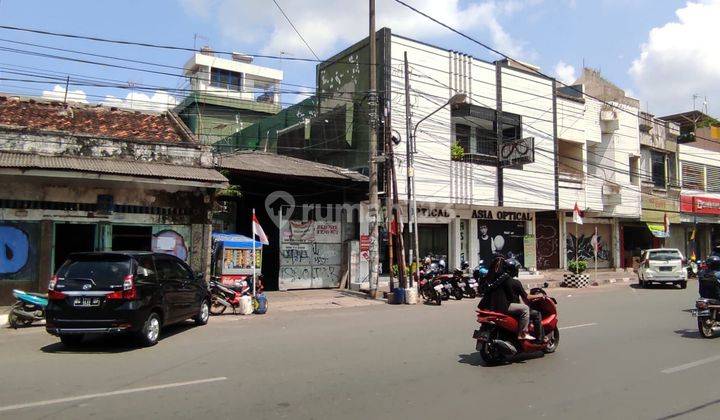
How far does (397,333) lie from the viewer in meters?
10.8

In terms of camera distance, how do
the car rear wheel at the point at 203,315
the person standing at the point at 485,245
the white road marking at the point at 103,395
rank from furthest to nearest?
the person standing at the point at 485,245, the car rear wheel at the point at 203,315, the white road marking at the point at 103,395

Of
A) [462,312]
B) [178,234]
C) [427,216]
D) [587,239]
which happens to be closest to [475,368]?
[462,312]

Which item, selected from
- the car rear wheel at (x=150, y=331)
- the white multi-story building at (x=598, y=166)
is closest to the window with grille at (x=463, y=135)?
the white multi-story building at (x=598, y=166)

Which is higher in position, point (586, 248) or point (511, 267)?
point (586, 248)

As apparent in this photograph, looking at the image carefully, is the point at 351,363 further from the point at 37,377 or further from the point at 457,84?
the point at 457,84

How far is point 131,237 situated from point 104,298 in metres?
8.25

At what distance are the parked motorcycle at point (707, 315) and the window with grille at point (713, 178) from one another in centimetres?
3373

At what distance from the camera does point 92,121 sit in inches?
726

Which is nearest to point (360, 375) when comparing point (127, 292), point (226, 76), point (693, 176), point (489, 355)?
point (489, 355)

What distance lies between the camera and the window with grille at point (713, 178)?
126 ft

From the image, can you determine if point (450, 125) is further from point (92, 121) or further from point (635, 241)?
point (635, 241)

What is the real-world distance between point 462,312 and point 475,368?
7.28m

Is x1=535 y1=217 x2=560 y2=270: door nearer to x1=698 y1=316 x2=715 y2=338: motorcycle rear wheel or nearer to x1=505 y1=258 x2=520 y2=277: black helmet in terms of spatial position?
x1=698 y1=316 x2=715 y2=338: motorcycle rear wheel

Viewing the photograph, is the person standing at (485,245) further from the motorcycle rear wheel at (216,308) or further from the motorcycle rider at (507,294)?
the motorcycle rider at (507,294)
